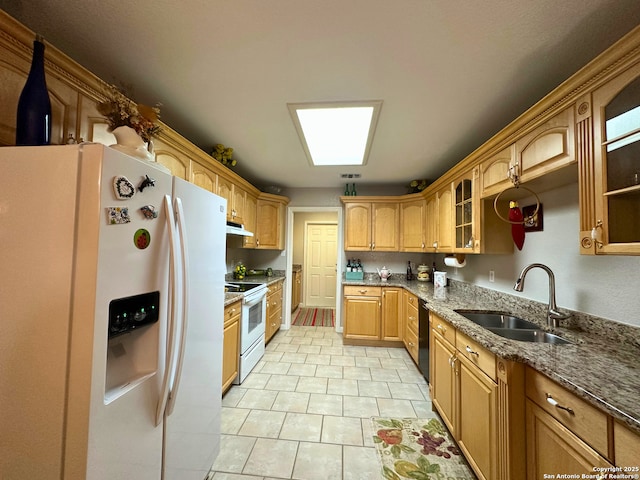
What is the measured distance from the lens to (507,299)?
2.05 meters

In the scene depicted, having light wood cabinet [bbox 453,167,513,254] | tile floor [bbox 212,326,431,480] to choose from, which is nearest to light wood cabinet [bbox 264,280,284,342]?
tile floor [bbox 212,326,431,480]

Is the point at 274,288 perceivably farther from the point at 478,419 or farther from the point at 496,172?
the point at 496,172

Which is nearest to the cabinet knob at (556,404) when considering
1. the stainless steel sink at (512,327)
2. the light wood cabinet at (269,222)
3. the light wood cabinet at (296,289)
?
the stainless steel sink at (512,327)

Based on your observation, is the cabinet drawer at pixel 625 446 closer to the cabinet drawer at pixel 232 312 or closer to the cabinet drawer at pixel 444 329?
the cabinet drawer at pixel 444 329

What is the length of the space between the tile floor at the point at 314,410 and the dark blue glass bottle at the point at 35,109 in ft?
6.26

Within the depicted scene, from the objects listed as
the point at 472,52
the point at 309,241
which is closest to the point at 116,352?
the point at 472,52

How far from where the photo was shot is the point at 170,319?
0.97 metres

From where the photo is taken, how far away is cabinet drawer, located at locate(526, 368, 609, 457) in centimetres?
78

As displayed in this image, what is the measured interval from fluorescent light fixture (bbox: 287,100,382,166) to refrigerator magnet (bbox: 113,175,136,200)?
1.32 m

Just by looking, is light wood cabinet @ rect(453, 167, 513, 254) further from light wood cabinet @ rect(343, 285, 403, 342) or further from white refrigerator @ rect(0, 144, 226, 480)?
white refrigerator @ rect(0, 144, 226, 480)

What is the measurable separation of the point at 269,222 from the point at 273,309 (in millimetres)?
1365

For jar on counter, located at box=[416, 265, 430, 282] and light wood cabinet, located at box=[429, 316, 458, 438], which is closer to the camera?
light wood cabinet, located at box=[429, 316, 458, 438]

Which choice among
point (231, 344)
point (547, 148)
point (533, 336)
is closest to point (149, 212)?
point (231, 344)

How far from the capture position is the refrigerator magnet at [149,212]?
0.89 m
